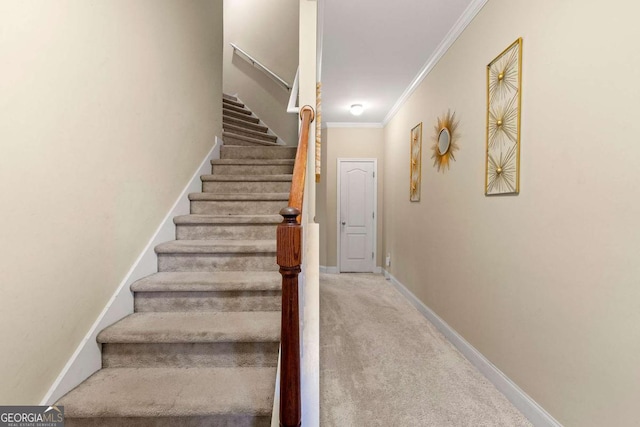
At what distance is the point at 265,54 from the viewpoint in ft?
15.5

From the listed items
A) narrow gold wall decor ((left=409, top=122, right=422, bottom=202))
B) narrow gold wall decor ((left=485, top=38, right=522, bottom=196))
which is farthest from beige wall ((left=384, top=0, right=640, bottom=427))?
narrow gold wall decor ((left=409, top=122, right=422, bottom=202))

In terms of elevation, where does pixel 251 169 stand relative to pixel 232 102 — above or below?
below

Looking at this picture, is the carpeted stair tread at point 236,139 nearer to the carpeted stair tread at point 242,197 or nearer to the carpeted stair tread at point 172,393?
the carpeted stair tread at point 242,197

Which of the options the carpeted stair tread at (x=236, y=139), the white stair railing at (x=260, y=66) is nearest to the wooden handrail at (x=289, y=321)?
the carpeted stair tread at (x=236, y=139)

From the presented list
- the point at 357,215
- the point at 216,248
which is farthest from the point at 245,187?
the point at 357,215

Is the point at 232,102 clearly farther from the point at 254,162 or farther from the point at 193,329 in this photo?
the point at 193,329

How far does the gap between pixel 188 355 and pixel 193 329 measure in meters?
0.12

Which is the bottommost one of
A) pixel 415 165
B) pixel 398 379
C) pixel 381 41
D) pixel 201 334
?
pixel 398 379

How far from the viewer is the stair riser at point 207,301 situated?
1720mm

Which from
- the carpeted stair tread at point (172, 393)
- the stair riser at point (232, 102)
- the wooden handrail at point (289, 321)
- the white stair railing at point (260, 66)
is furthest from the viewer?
the white stair railing at point (260, 66)

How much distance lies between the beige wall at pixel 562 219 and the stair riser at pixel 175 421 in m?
1.42

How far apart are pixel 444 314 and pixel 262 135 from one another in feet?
10.8

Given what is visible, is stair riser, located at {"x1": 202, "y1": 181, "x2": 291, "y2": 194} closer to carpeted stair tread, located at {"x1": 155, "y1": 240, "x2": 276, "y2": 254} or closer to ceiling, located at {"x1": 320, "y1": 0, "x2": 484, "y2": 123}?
carpeted stair tread, located at {"x1": 155, "y1": 240, "x2": 276, "y2": 254}

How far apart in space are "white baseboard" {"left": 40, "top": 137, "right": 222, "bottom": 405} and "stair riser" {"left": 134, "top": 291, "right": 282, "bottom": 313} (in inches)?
3.7
